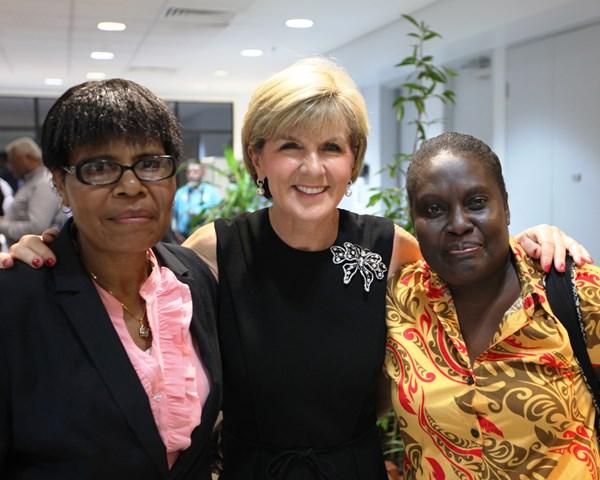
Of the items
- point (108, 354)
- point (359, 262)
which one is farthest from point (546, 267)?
point (108, 354)

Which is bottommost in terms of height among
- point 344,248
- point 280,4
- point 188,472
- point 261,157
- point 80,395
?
point 188,472

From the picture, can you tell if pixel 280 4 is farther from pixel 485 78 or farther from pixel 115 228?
pixel 115 228

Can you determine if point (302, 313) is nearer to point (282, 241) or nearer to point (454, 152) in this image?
point (282, 241)

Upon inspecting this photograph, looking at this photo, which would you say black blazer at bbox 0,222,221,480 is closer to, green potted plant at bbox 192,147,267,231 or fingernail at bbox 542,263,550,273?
fingernail at bbox 542,263,550,273

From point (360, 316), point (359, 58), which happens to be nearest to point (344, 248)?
point (360, 316)

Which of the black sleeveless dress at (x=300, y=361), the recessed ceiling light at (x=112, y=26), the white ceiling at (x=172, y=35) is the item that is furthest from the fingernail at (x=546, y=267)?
the recessed ceiling light at (x=112, y=26)

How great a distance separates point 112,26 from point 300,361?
564 centimetres

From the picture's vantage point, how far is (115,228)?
129cm

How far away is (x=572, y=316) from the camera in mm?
1410

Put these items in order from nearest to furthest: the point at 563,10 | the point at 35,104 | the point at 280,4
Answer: the point at 563,10 → the point at 280,4 → the point at 35,104

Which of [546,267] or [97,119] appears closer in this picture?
[97,119]

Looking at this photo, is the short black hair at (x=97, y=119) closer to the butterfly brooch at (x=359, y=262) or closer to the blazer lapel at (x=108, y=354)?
the blazer lapel at (x=108, y=354)

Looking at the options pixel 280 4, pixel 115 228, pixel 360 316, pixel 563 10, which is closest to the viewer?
pixel 115 228

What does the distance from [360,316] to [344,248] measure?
0.19 m
